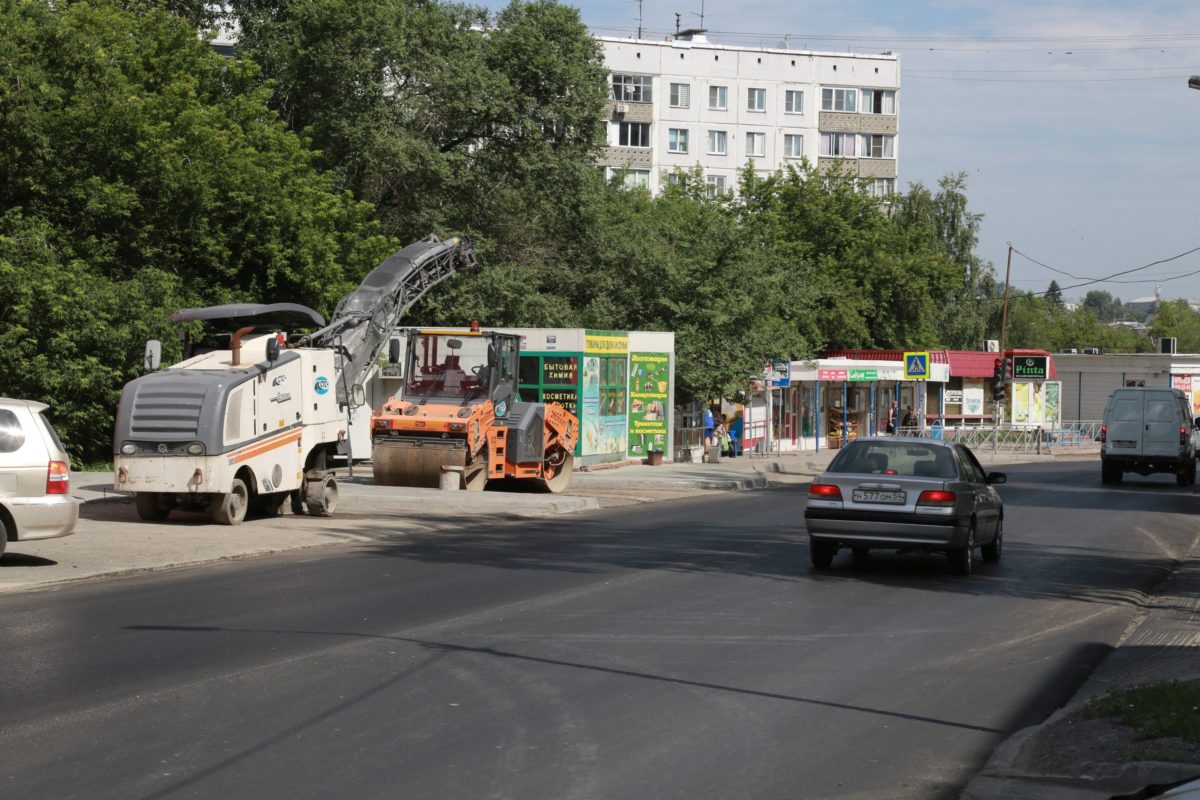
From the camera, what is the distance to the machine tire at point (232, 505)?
19859mm

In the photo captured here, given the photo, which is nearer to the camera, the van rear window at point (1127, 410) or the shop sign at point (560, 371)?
the shop sign at point (560, 371)

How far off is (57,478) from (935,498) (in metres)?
9.27

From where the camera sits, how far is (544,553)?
57.6ft

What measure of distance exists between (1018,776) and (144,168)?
28.7 m

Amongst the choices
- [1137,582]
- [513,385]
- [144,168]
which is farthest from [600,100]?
[1137,582]

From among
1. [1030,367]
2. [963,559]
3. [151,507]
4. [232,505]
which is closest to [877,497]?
[963,559]

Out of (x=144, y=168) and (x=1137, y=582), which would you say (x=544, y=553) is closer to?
(x=1137, y=582)

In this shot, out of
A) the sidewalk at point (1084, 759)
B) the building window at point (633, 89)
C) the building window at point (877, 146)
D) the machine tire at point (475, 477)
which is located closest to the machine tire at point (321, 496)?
the machine tire at point (475, 477)

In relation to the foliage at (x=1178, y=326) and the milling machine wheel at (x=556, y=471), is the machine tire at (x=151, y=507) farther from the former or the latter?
the foliage at (x=1178, y=326)

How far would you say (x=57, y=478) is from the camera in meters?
14.6

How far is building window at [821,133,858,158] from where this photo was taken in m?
91.7

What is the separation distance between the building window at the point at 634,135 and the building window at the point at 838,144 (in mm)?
12460

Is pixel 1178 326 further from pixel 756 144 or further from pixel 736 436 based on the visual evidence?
pixel 736 436

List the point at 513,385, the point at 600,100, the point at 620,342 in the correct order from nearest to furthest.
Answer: the point at 513,385, the point at 620,342, the point at 600,100
